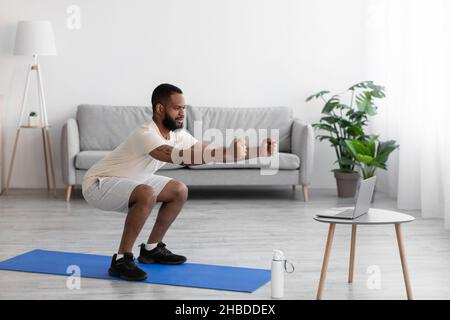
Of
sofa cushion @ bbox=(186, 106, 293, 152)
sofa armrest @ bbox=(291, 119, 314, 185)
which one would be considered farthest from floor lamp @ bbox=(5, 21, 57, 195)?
sofa armrest @ bbox=(291, 119, 314, 185)

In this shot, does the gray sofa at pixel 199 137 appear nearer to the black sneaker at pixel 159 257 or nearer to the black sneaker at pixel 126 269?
the black sneaker at pixel 159 257

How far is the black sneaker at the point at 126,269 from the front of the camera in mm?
3633

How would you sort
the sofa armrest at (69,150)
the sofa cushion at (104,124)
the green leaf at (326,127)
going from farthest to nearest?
the sofa cushion at (104,124)
the green leaf at (326,127)
the sofa armrest at (69,150)

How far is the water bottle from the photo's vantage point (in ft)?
10.9

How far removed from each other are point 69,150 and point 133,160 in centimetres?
264

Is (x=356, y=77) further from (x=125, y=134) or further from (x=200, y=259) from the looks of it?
(x=200, y=259)

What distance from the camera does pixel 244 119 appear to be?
6.97 meters

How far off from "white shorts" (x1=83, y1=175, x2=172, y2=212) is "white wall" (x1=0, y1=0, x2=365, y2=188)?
3402 mm

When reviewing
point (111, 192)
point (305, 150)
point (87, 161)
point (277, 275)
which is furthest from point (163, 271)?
point (305, 150)

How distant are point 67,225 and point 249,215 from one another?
1371 millimetres

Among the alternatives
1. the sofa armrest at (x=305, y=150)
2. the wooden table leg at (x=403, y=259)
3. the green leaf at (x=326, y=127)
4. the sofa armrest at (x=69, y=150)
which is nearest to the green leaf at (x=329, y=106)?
the green leaf at (x=326, y=127)

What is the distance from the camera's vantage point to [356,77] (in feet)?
23.8

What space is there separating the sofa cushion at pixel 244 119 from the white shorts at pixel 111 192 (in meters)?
3.09
